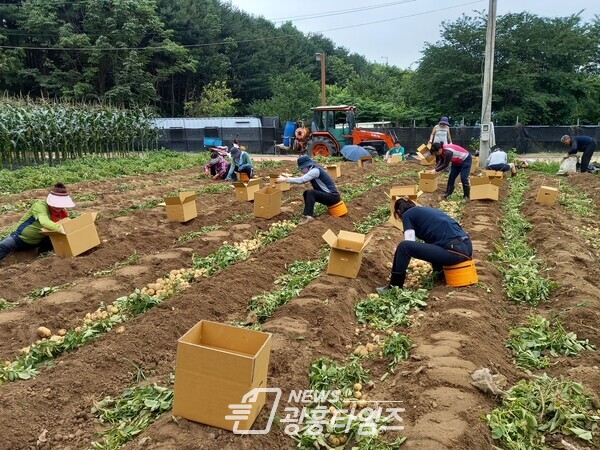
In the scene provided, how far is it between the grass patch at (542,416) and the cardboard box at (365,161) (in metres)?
15.4

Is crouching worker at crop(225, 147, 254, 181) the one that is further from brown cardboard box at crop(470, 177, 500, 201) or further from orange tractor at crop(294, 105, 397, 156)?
orange tractor at crop(294, 105, 397, 156)

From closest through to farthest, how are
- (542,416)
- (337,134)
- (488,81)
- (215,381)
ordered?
(215,381) → (542,416) → (488,81) → (337,134)

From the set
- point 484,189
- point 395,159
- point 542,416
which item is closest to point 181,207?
point 484,189

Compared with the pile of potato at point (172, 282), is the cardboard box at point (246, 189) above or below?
above

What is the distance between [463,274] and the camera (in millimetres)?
5793

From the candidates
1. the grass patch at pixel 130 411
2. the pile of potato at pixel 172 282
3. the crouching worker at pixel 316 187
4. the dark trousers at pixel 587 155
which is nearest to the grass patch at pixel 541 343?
the grass patch at pixel 130 411

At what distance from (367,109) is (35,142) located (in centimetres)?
2682

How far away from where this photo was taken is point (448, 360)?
409cm

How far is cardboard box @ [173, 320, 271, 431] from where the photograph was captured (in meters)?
3.01

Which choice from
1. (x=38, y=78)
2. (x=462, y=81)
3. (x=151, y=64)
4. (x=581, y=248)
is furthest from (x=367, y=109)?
(x=581, y=248)

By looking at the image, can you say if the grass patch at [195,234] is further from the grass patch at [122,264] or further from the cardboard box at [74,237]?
the cardboard box at [74,237]

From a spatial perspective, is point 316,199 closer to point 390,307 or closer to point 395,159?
point 390,307

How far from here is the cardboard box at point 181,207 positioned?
9.08 m

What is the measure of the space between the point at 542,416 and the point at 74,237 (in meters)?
6.32
